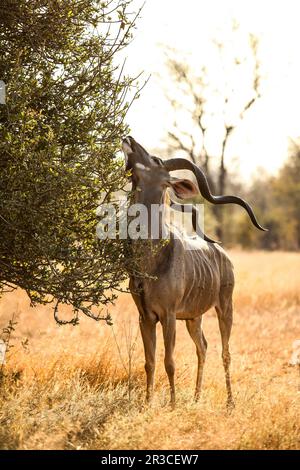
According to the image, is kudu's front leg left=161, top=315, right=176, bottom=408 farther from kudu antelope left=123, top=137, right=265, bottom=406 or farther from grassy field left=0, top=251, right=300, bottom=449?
grassy field left=0, top=251, right=300, bottom=449

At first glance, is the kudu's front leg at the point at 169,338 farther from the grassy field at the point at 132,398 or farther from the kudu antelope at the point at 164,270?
the grassy field at the point at 132,398

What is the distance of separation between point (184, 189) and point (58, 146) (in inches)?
55.5

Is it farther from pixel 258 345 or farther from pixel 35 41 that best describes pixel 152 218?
pixel 258 345

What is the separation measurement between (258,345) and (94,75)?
724 cm

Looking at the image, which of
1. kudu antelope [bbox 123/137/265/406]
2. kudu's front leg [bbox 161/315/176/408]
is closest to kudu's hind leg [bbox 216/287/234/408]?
kudu antelope [bbox 123/137/265/406]

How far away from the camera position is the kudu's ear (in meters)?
7.51

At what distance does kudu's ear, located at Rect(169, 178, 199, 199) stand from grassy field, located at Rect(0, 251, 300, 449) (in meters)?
1.75

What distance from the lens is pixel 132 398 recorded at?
291 inches

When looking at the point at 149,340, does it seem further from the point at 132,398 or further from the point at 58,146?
the point at 58,146

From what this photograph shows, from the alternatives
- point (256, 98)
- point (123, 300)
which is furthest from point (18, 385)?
point (256, 98)

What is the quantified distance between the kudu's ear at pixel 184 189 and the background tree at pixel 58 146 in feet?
2.59

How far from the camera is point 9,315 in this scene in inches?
580

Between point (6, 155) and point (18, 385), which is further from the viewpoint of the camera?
point (18, 385)

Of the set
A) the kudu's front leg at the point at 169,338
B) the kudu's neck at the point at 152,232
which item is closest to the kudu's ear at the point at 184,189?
the kudu's neck at the point at 152,232
